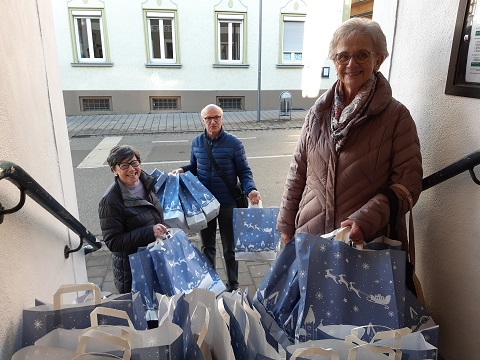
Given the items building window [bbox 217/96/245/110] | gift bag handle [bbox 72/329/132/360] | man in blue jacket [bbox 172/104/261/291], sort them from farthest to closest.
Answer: building window [bbox 217/96/245/110]
man in blue jacket [bbox 172/104/261/291]
gift bag handle [bbox 72/329/132/360]

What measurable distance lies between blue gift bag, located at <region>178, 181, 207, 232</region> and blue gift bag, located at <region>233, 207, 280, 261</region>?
0.28m

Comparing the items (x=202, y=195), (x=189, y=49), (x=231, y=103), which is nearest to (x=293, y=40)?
(x=231, y=103)

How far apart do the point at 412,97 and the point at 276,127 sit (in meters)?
10.2

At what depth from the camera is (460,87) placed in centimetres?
197

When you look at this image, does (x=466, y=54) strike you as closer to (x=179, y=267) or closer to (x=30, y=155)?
(x=179, y=267)

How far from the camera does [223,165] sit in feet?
11.0

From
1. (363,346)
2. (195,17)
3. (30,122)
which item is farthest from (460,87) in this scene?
(195,17)

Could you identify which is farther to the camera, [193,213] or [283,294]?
[193,213]

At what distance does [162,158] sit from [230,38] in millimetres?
7558

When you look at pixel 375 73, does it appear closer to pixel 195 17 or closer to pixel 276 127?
pixel 276 127

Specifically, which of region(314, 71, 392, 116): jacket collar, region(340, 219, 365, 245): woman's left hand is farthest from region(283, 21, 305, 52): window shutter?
region(340, 219, 365, 245): woman's left hand

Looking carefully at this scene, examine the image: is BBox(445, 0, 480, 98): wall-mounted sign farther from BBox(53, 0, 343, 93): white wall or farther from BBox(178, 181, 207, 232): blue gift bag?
BBox(53, 0, 343, 93): white wall

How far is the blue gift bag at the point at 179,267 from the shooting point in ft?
8.12

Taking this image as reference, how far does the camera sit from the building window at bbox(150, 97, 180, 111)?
14583 mm
